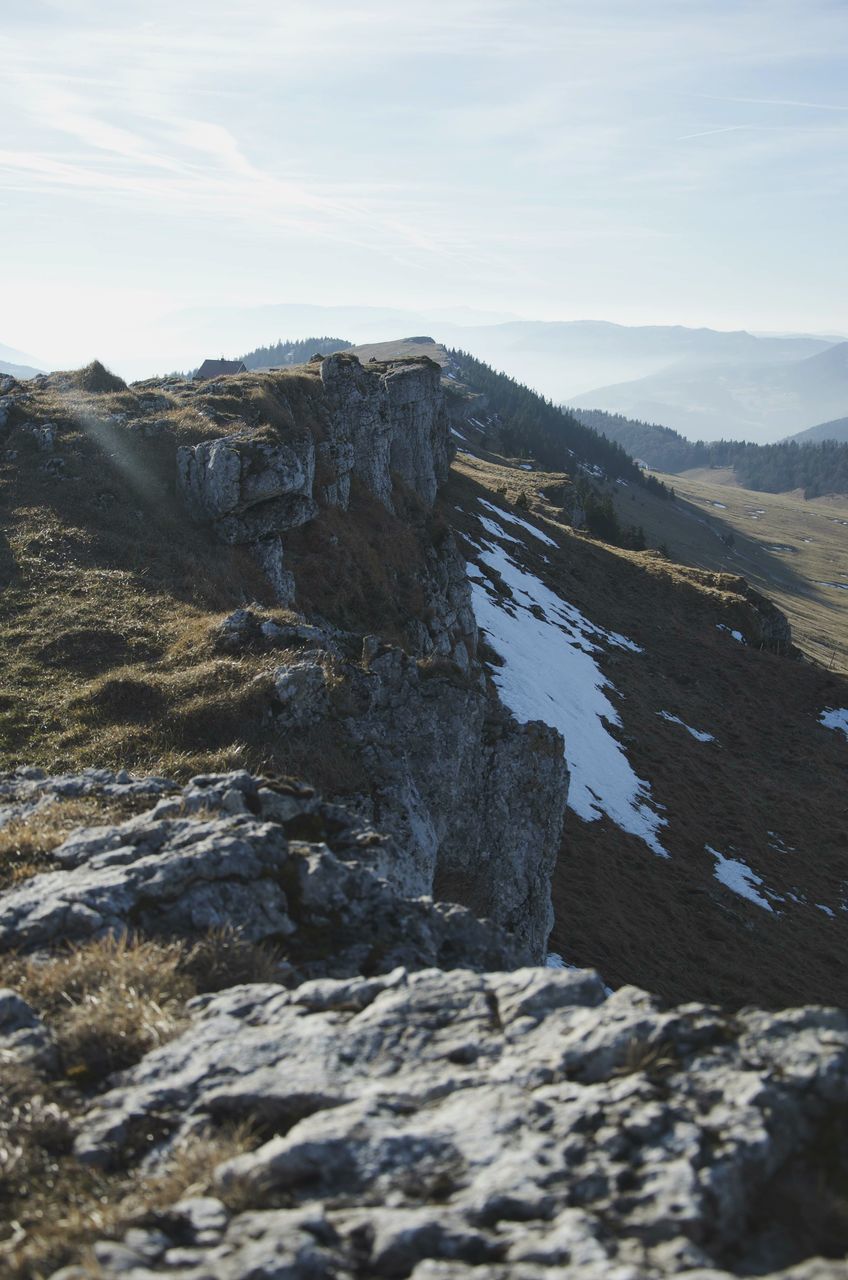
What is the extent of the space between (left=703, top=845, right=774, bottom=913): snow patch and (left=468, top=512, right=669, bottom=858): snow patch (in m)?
3.14

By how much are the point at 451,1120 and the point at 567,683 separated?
50971 millimetres

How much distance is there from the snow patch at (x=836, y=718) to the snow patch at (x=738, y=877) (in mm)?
30781

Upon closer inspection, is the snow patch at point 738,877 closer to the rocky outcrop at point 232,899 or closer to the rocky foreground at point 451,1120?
the rocky outcrop at point 232,899

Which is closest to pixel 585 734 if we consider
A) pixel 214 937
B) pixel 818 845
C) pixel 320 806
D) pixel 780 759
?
pixel 818 845

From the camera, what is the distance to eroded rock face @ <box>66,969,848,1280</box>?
16.8ft

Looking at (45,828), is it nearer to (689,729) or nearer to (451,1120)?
(451,1120)

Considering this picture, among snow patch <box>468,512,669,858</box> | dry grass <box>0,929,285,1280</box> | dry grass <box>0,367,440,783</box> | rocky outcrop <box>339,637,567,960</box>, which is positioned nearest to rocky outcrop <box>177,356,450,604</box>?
dry grass <box>0,367,440,783</box>

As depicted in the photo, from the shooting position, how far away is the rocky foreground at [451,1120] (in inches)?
202

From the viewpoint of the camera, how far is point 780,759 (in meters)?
62.3

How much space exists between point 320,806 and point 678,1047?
6817mm

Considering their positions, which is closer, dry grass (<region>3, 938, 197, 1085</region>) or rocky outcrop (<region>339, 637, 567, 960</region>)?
dry grass (<region>3, 938, 197, 1085</region>)

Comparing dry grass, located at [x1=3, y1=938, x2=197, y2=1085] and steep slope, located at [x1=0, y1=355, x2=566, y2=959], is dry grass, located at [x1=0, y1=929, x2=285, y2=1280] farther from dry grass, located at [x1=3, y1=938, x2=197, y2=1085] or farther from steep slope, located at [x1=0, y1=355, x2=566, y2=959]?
steep slope, located at [x1=0, y1=355, x2=566, y2=959]

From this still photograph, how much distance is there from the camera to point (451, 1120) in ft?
20.1

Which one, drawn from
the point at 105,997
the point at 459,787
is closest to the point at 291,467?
the point at 459,787
